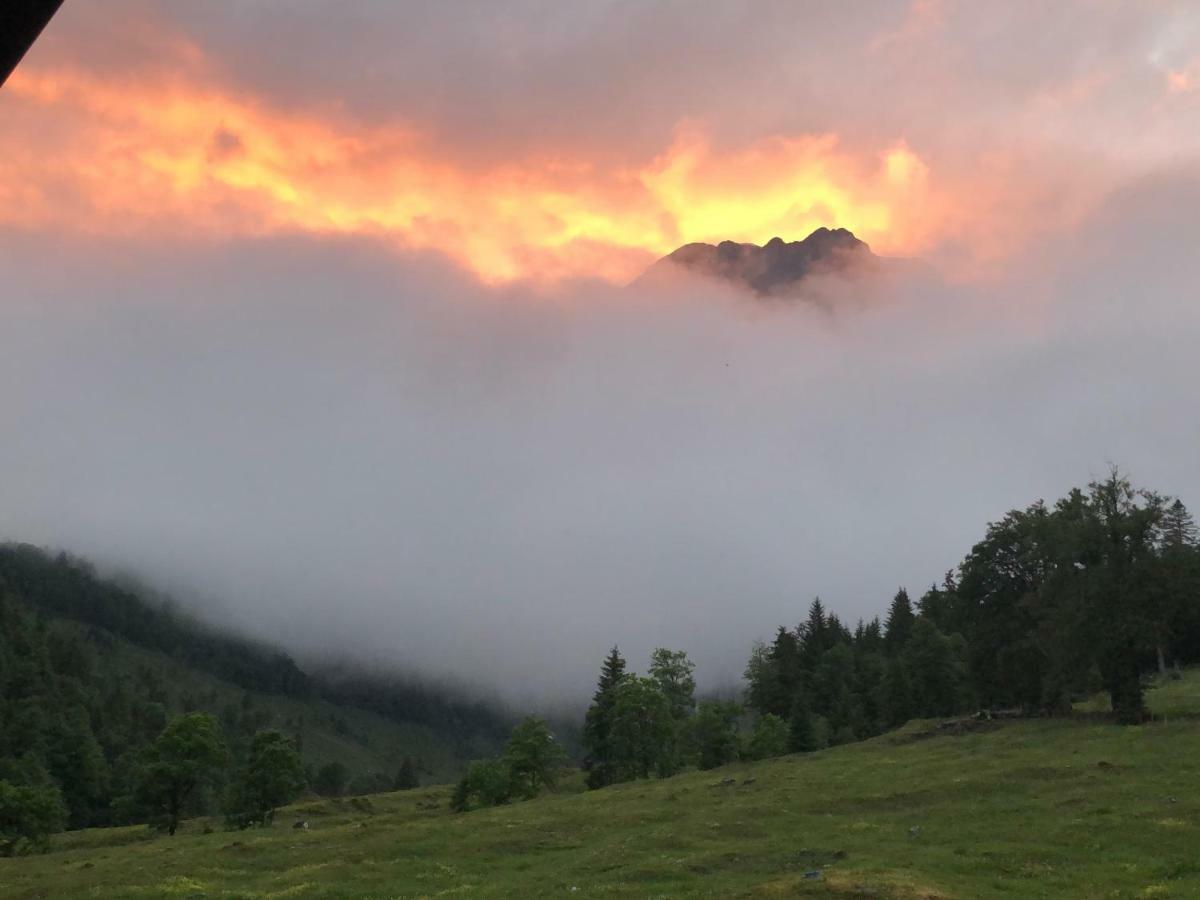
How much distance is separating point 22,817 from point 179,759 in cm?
1351

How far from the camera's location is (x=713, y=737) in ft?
342

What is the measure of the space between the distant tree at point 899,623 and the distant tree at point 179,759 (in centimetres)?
12201

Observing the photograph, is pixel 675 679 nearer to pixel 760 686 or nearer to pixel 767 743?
pixel 760 686

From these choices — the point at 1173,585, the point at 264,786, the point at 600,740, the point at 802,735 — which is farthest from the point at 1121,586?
the point at 264,786

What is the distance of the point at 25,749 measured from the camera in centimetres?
17688

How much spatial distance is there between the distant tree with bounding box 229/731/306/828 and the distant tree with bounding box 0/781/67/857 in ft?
56.0

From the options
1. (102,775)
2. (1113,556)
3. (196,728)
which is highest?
(1113,556)

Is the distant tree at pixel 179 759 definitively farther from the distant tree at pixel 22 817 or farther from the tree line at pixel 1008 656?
the tree line at pixel 1008 656

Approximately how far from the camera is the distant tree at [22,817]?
271 feet

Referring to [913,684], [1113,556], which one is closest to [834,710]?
[913,684]

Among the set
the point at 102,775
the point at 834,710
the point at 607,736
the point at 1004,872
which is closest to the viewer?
the point at 1004,872

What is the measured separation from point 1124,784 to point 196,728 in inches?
3263

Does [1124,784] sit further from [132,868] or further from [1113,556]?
[132,868]

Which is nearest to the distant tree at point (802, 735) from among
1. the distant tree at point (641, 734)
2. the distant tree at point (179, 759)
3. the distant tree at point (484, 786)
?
the distant tree at point (641, 734)
